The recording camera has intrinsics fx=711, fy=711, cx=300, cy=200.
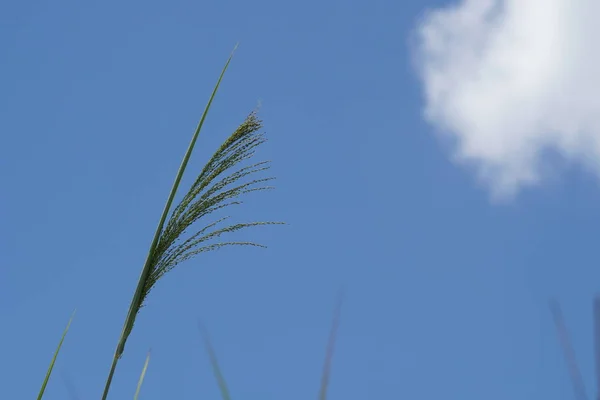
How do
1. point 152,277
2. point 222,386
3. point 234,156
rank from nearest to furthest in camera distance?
point 222,386
point 152,277
point 234,156

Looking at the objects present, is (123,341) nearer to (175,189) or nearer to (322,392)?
(175,189)

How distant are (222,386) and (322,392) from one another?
318 millimetres

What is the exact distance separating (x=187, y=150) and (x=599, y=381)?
2.24 meters

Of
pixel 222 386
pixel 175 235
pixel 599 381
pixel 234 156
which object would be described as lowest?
pixel 599 381

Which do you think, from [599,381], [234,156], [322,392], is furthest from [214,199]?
[599,381]

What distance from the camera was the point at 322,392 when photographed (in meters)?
1.08

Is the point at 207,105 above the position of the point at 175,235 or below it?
above

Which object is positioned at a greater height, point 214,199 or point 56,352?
point 214,199

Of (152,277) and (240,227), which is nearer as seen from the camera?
(152,277)

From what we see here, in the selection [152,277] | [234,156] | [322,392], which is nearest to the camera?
[322,392]

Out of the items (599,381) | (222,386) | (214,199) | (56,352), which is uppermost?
(214,199)

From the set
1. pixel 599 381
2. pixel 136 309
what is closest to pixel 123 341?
pixel 136 309

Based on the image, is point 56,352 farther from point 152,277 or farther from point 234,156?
point 234,156

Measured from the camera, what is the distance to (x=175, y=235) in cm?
279
